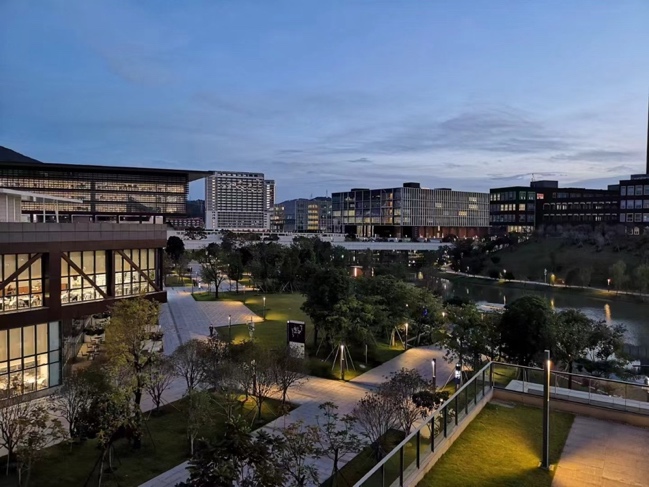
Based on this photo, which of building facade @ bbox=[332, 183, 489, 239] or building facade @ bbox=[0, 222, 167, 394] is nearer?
building facade @ bbox=[0, 222, 167, 394]

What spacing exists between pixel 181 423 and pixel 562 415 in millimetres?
11303

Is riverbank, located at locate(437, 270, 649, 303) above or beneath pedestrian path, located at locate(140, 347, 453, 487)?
beneath

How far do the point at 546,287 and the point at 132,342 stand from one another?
56.0 m

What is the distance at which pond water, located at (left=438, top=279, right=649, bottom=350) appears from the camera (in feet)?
125

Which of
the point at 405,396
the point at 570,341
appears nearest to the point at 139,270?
the point at 405,396

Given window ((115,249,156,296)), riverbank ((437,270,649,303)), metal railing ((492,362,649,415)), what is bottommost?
riverbank ((437,270,649,303))

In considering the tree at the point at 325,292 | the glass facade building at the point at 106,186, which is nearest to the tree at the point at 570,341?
the tree at the point at 325,292

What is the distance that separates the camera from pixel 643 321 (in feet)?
135

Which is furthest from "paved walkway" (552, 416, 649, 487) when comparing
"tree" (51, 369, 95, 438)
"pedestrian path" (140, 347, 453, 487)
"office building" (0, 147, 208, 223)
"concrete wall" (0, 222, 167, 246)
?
"office building" (0, 147, 208, 223)

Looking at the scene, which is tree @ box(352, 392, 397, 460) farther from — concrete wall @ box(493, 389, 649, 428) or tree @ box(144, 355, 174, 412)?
tree @ box(144, 355, 174, 412)

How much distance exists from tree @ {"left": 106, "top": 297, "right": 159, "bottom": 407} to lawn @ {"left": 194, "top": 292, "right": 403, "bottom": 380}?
5.73 m

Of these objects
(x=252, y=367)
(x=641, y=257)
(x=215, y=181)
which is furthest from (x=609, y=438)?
(x=215, y=181)

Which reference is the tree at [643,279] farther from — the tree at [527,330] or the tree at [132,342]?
the tree at [132,342]

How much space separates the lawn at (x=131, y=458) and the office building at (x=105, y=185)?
73814mm
